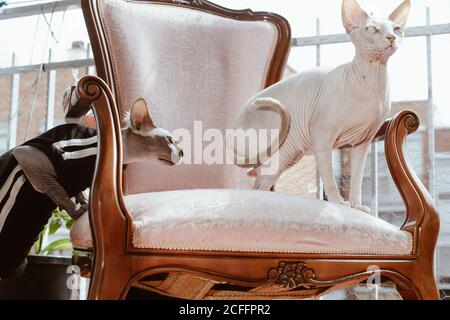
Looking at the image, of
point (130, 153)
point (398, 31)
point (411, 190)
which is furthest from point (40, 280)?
point (398, 31)

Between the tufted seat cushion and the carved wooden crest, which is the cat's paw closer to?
the tufted seat cushion

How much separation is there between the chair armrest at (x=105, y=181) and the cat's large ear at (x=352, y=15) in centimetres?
59

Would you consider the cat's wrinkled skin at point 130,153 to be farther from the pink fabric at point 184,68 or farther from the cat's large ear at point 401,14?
the cat's large ear at point 401,14

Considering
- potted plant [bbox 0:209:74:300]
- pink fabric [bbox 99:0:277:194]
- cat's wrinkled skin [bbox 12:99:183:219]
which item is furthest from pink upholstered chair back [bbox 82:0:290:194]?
potted plant [bbox 0:209:74:300]

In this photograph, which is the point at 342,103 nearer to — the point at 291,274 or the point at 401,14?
the point at 401,14

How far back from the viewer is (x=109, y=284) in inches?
35.0

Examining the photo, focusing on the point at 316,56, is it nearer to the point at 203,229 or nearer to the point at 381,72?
the point at 381,72

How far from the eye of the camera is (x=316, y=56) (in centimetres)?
214

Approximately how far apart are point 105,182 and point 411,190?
2.08 ft

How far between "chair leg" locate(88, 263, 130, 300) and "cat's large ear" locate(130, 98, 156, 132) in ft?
1.33

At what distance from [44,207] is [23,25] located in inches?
54.0

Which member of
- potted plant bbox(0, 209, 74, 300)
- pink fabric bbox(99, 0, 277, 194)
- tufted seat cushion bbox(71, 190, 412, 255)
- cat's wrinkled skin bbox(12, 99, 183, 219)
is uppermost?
pink fabric bbox(99, 0, 277, 194)

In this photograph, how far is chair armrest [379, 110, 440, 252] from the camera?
1.04 m
